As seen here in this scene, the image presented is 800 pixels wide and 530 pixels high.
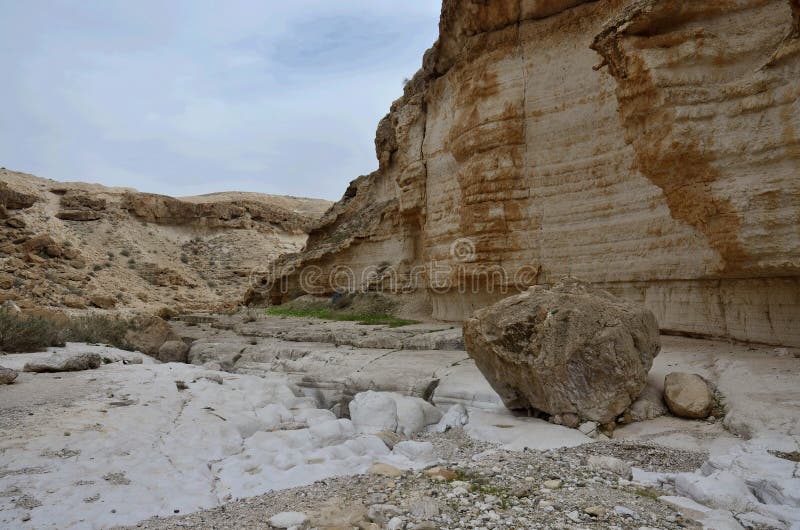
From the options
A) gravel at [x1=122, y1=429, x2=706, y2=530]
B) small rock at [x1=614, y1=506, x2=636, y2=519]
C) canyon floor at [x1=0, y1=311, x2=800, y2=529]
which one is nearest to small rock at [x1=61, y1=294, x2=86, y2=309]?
canyon floor at [x1=0, y1=311, x2=800, y2=529]

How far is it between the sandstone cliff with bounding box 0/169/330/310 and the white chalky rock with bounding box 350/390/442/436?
17481 mm

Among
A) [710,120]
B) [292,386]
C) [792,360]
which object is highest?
[710,120]

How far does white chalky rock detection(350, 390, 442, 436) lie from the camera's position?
6.01 meters

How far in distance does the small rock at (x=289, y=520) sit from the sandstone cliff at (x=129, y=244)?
66.0ft

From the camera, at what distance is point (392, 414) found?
6184mm

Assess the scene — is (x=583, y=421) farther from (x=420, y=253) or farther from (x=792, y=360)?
(x=420, y=253)

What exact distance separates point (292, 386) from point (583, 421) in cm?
468

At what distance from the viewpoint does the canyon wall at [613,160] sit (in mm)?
6266

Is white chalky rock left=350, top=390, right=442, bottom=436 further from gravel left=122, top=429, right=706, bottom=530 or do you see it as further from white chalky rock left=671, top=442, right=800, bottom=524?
white chalky rock left=671, top=442, right=800, bottom=524

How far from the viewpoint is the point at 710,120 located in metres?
6.54

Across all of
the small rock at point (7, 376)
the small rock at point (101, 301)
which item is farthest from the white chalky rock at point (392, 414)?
the small rock at point (101, 301)

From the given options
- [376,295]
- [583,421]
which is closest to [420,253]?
[376,295]

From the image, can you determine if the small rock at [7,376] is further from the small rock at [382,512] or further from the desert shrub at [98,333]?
the small rock at [382,512]

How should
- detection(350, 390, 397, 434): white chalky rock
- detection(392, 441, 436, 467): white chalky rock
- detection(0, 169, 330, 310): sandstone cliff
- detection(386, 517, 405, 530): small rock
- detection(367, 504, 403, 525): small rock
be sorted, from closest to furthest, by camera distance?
detection(386, 517, 405, 530): small rock
detection(367, 504, 403, 525): small rock
detection(392, 441, 436, 467): white chalky rock
detection(350, 390, 397, 434): white chalky rock
detection(0, 169, 330, 310): sandstone cliff
